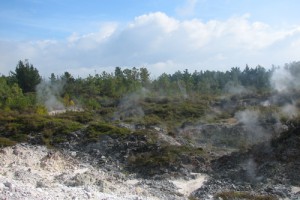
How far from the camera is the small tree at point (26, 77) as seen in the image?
62.8 metres

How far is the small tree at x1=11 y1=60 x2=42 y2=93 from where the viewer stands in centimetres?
6275

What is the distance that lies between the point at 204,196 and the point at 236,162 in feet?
15.8

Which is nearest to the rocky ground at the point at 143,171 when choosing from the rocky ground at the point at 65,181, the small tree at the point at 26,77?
the rocky ground at the point at 65,181

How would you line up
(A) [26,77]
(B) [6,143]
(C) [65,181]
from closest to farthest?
(C) [65,181]
(B) [6,143]
(A) [26,77]

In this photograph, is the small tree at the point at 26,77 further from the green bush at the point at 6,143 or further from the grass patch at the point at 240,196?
the grass patch at the point at 240,196

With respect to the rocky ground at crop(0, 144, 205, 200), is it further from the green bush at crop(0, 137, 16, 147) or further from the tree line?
the tree line

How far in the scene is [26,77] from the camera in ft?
206

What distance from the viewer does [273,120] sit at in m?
33.9

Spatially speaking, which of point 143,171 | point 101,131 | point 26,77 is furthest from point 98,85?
point 143,171

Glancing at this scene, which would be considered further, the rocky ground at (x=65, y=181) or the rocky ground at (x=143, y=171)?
the rocky ground at (x=143, y=171)

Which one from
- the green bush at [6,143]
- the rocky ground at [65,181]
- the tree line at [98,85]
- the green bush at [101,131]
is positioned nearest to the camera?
the rocky ground at [65,181]

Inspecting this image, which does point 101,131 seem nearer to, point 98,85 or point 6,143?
point 6,143

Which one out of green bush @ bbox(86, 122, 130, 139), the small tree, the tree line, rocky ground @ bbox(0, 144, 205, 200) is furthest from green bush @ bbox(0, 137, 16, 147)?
the small tree

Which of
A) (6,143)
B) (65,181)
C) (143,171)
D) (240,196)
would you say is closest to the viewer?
(240,196)
